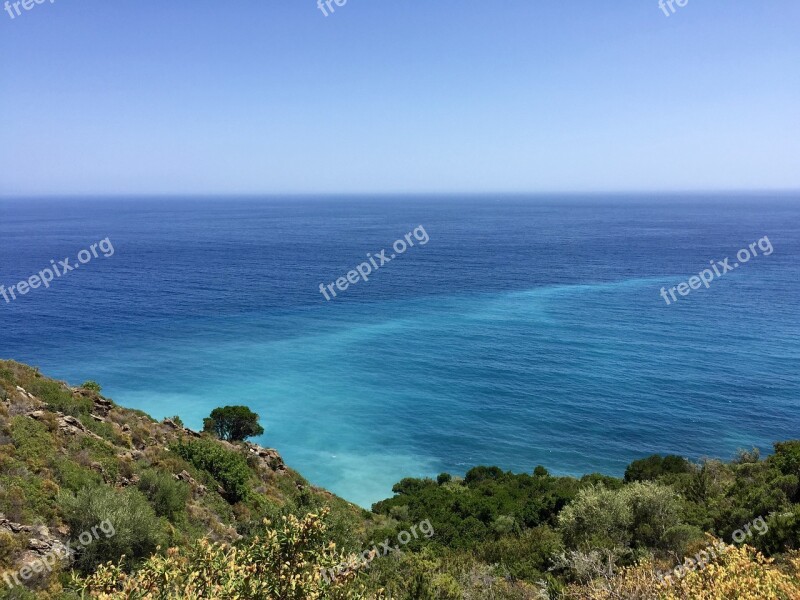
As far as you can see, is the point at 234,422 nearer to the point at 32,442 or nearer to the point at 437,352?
the point at 32,442

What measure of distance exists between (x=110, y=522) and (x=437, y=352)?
4599 cm

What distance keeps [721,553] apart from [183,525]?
1554 centimetres

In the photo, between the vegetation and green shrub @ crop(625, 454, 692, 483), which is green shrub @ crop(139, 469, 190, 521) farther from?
green shrub @ crop(625, 454, 692, 483)

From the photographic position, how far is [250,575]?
7.75m

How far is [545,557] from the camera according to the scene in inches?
687

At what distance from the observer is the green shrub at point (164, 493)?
672 inches

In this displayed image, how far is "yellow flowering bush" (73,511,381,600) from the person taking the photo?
7641 millimetres

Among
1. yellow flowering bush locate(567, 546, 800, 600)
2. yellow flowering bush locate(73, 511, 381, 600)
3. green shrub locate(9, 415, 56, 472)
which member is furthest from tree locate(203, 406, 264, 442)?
yellow flowering bush locate(567, 546, 800, 600)

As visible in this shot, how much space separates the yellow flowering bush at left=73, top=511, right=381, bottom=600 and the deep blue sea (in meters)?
26.8

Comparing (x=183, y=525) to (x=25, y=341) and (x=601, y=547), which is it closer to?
(x=601, y=547)

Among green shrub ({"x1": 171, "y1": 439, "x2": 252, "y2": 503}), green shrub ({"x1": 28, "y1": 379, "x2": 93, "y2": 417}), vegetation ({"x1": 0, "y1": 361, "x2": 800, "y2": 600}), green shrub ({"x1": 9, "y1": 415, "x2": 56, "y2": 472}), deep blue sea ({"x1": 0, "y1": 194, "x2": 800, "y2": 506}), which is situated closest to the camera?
vegetation ({"x1": 0, "y1": 361, "x2": 800, "y2": 600})

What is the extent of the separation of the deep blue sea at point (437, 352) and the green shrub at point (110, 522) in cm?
2131

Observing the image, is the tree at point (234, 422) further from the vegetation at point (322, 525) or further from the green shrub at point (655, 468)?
the green shrub at point (655, 468)

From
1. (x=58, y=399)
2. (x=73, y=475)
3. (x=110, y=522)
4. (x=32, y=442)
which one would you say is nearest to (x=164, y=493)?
(x=73, y=475)
